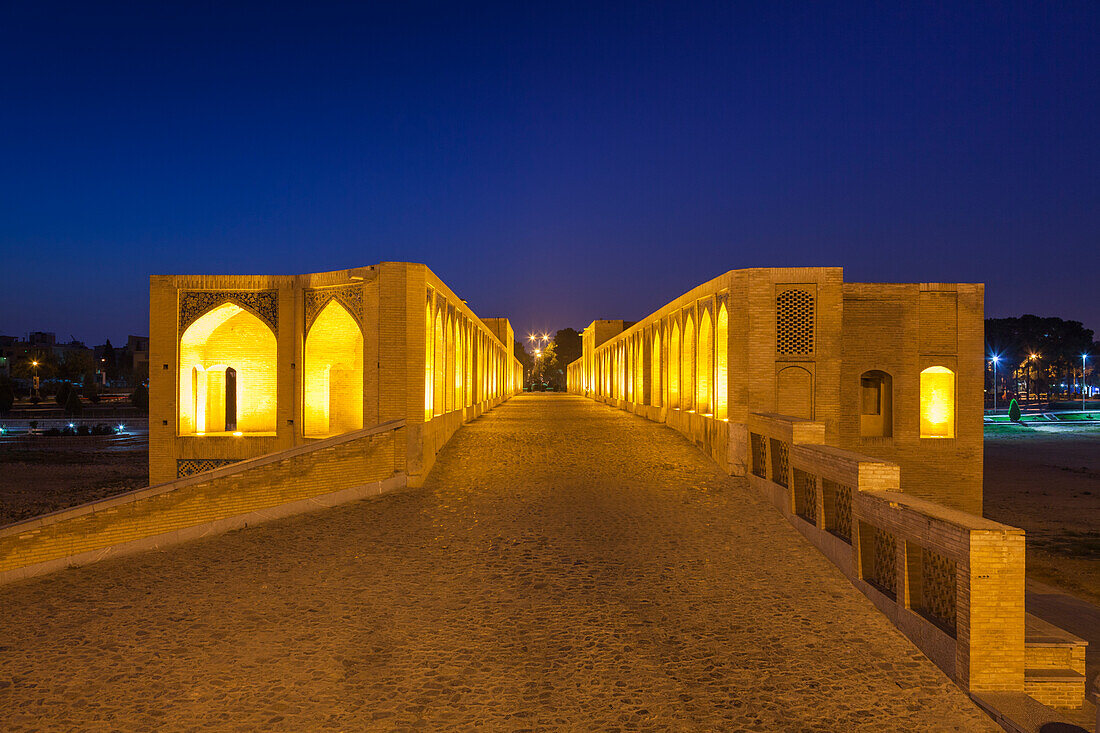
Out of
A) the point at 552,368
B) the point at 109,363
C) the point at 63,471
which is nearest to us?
the point at 63,471

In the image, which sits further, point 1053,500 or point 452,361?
point 1053,500

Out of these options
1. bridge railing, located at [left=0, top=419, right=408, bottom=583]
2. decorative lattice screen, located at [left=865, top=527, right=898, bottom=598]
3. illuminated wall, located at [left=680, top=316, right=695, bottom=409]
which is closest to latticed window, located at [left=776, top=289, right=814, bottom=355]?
illuminated wall, located at [left=680, top=316, right=695, bottom=409]

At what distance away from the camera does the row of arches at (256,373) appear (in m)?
13.7

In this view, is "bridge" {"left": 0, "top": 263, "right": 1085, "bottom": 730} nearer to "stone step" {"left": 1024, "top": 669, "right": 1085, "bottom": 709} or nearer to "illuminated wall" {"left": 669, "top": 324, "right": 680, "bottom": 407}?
"stone step" {"left": 1024, "top": 669, "right": 1085, "bottom": 709}

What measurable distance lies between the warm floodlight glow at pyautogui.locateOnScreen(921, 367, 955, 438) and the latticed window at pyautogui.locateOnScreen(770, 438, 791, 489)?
598cm

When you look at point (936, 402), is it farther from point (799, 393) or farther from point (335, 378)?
point (335, 378)

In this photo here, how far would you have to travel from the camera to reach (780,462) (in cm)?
872

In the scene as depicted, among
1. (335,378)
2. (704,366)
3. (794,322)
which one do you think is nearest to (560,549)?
(794,322)

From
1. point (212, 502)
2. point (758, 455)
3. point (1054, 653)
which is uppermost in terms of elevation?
point (758, 455)

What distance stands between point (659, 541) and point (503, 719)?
367 centimetres

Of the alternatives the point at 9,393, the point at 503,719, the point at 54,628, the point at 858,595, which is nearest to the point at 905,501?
the point at 858,595

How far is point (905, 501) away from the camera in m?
5.09

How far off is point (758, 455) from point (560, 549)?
13.6 ft

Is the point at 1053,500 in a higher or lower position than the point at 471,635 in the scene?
lower
